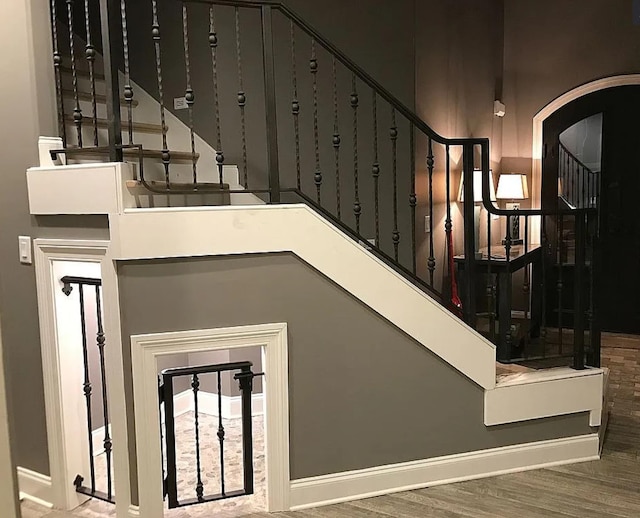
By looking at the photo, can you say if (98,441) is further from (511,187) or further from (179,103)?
(511,187)

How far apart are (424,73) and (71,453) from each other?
336cm

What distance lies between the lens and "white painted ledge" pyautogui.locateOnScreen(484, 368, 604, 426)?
3.14 metres

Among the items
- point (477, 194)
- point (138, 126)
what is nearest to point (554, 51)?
point (477, 194)

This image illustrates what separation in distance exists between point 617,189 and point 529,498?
3.72 m

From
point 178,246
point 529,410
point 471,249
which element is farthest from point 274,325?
point 529,410

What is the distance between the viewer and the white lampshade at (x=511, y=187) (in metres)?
5.55

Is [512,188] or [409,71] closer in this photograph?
[409,71]

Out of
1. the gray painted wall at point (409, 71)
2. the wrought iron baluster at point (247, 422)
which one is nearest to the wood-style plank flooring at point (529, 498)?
the wrought iron baluster at point (247, 422)

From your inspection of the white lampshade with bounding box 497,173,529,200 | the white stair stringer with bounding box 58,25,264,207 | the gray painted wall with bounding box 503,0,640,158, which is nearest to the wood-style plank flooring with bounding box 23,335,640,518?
the white stair stringer with bounding box 58,25,264,207

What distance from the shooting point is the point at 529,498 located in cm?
295

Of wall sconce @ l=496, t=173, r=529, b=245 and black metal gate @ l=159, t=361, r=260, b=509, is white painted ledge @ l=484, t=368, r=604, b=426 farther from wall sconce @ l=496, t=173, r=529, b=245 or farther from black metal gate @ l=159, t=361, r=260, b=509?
wall sconce @ l=496, t=173, r=529, b=245

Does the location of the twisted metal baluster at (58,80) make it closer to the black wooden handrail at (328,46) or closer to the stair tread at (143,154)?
the stair tread at (143,154)

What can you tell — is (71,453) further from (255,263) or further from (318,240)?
(318,240)

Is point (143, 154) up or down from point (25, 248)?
up
